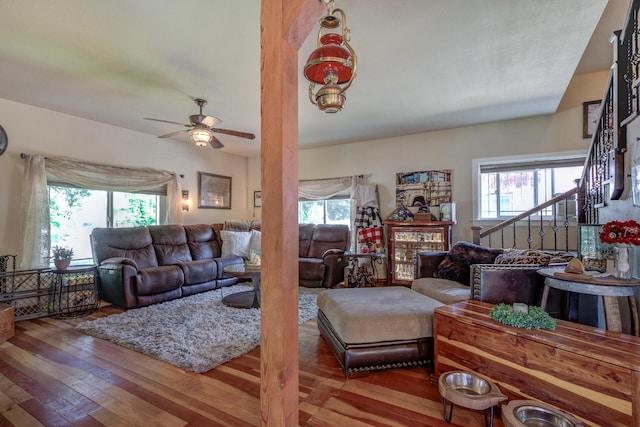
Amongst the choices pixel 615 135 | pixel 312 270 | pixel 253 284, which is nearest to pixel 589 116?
pixel 615 135

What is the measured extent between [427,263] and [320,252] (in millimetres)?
2292

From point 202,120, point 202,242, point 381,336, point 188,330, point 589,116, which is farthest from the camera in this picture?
point 202,242

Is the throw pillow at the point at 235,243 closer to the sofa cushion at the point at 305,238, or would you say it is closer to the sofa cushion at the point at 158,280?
the sofa cushion at the point at 305,238

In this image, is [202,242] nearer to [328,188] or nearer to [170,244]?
[170,244]

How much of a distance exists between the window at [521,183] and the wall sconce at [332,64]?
3874 mm

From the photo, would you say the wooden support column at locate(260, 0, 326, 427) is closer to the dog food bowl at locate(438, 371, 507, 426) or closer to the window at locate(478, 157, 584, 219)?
the dog food bowl at locate(438, 371, 507, 426)

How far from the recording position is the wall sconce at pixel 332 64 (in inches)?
58.7

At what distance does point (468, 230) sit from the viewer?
15.4ft

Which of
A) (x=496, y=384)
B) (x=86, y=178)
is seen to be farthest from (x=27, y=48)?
(x=496, y=384)

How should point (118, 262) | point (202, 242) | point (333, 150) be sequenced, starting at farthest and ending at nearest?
1. point (333, 150)
2. point (202, 242)
3. point (118, 262)

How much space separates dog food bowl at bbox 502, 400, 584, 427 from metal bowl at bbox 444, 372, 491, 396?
0.71 ft

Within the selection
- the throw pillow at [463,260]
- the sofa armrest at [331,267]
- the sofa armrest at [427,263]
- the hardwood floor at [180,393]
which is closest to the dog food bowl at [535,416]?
the hardwood floor at [180,393]

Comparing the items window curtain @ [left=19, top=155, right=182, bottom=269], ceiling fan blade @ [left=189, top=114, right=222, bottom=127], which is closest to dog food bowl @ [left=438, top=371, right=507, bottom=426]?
ceiling fan blade @ [left=189, top=114, right=222, bottom=127]

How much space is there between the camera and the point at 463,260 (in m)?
3.15
